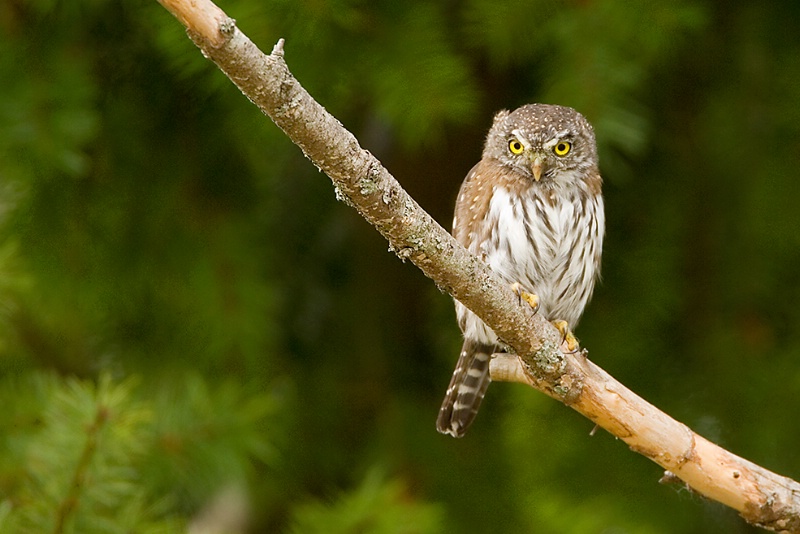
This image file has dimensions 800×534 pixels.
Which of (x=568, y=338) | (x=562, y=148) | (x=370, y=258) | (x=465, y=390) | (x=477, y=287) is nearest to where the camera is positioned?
(x=477, y=287)

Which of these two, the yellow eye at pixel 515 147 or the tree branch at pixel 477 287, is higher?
the yellow eye at pixel 515 147

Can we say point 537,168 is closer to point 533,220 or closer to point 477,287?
point 533,220

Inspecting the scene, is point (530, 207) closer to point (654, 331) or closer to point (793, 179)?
point (654, 331)

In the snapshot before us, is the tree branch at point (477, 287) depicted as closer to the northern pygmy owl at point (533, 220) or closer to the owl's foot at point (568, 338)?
the owl's foot at point (568, 338)

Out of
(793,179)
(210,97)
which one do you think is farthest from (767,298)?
(210,97)

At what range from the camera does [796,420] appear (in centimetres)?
364

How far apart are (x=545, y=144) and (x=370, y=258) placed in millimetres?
790

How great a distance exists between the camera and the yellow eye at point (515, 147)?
12.3 ft

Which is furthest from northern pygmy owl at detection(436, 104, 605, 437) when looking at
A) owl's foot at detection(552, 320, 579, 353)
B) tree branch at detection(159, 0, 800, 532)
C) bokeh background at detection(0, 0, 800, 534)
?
tree branch at detection(159, 0, 800, 532)

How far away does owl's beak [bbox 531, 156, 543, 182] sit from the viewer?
3691mm

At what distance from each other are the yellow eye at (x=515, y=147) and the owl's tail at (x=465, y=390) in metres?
0.73

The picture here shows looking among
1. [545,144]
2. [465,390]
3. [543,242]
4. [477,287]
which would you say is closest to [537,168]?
[545,144]

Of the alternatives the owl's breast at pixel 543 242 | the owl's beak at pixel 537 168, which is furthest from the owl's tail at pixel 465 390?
the owl's beak at pixel 537 168

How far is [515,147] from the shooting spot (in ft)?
12.3
